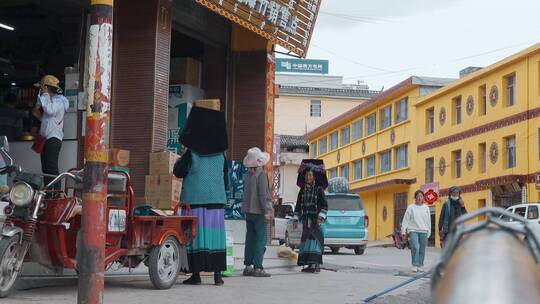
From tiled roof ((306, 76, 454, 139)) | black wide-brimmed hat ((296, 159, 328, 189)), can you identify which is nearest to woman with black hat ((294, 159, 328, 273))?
black wide-brimmed hat ((296, 159, 328, 189))

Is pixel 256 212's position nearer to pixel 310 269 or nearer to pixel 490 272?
pixel 310 269

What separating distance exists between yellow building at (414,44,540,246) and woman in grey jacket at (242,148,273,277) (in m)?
Answer: 25.5

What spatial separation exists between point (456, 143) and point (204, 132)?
3506 centimetres

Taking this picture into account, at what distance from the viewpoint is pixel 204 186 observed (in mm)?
9617

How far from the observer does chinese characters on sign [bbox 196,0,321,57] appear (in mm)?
13211

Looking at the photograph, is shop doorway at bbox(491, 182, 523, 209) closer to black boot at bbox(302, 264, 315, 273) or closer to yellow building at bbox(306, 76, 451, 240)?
yellow building at bbox(306, 76, 451, 240)

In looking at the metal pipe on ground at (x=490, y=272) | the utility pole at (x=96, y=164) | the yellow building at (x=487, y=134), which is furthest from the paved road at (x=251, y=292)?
the yellow building at (x=487, y=134)

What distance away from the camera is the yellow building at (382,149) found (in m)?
48.9

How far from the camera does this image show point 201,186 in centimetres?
962

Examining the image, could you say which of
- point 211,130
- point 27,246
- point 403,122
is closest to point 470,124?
point 403,122

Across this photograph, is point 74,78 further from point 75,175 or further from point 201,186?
point 75,175

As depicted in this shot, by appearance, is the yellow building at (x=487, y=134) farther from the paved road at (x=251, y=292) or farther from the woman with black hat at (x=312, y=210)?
the paved road at (x=251, y=292)

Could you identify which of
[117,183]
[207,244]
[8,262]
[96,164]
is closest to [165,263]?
[207,244]

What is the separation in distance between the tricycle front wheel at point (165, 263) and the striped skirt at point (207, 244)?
43cm
